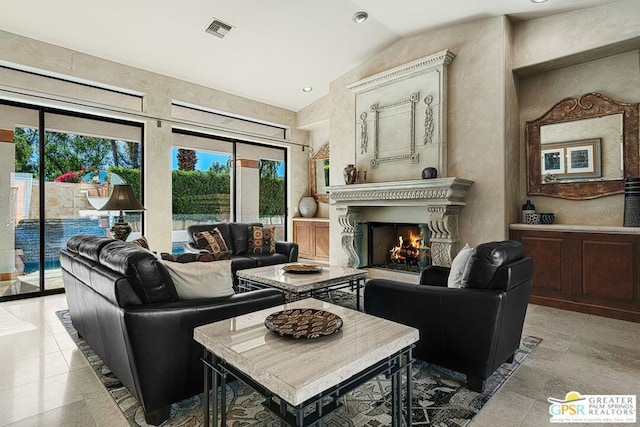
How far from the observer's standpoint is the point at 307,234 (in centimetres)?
721

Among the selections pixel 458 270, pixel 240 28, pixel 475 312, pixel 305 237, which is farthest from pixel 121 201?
pixel 305 237

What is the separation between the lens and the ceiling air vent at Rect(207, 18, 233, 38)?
436cm

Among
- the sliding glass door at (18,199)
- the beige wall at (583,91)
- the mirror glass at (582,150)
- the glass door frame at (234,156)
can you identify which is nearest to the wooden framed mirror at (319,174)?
the glass door frame at (234,156)

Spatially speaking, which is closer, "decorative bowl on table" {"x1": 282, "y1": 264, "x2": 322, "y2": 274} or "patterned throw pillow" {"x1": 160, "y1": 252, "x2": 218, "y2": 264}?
"patterned throw pillow" {"x1": 160, "y1": 252, "x2": 218, "y2": 264}

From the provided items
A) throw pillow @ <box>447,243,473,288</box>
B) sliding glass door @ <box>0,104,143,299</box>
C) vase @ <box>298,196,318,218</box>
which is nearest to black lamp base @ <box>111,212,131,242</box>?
sliding glass door @ <box>0,104,143,299</box>

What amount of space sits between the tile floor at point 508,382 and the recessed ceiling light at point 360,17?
13.4ft

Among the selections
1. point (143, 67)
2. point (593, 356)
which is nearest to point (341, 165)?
point (143, 67)

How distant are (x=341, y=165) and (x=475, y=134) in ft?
7.44

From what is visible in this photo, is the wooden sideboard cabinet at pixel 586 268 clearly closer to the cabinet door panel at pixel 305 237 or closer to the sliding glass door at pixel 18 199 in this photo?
the cabinet door panel at pixel 305 237

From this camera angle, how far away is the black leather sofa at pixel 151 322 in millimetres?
1711

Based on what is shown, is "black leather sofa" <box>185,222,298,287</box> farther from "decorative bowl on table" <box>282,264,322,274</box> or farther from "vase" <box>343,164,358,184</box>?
"vase" <box>343,164,358,184</box>

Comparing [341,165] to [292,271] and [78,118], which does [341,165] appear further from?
[78,118]

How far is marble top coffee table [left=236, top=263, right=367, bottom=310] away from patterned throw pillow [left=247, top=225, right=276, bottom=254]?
1.39 m

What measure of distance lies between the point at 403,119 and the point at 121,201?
388 cm
